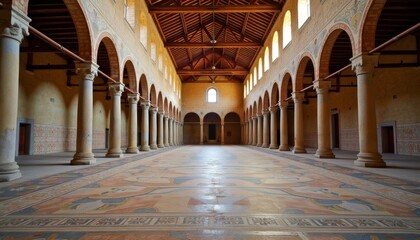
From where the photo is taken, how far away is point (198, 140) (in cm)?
4728

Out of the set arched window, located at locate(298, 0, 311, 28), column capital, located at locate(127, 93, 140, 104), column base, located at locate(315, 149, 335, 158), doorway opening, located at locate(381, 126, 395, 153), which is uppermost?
arched window, located at locate(298, 0, 311, 28)

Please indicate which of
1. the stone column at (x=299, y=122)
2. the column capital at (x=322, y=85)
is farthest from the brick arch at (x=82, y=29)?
the stone column at (x=299, y=122)

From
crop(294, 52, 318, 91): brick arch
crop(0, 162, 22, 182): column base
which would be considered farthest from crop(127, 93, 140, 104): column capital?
crop(0, 162, 22, 182): column base

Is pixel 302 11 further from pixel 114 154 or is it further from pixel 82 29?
pixel 114 154

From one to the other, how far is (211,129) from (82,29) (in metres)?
38.0

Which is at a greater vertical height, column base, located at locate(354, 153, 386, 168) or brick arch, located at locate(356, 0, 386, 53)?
brick arch, located at locate(356, 0, 386, 53)

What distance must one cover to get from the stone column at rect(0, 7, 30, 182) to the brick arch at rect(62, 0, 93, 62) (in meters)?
3.46

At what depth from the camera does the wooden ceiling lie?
2158 centimetres

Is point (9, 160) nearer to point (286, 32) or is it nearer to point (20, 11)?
point (20, 11)

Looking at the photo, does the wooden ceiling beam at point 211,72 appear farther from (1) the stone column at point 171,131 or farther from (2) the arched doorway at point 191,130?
(2) the arched doorway at point 191,130

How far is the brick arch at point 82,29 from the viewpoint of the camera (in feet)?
33.4

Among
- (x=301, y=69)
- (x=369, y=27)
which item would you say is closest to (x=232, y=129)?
(x=301, y=69)

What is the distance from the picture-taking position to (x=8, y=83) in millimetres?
6875

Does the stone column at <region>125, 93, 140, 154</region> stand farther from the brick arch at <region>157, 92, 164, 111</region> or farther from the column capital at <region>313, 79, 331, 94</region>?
the column capital at <region>313, 79, 331, 94</region>
